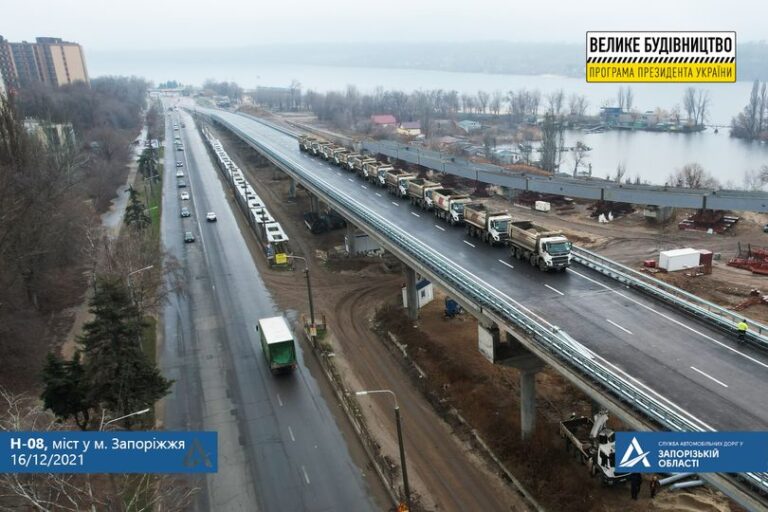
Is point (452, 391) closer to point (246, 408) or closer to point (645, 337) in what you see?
point (246, 408)

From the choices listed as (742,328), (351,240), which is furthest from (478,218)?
(351,240)

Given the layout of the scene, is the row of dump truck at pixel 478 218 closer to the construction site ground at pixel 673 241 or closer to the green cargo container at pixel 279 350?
the construction site ground at pixel 673 241

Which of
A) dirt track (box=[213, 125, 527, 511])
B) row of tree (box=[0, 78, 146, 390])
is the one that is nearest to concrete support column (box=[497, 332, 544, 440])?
dirt track (box=[213, 125, 527, 511])

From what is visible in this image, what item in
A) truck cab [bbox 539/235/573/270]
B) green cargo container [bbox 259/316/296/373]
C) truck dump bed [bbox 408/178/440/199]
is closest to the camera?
truck cab [bbox 539/235/573/270]

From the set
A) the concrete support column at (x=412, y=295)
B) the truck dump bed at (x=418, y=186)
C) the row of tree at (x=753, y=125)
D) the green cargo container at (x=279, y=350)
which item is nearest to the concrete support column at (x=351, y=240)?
the truck dump bed at (x=418, y=186)

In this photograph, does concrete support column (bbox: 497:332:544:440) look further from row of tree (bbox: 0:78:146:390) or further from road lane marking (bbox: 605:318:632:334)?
row of tree (bbox: 0:78:146:390)
